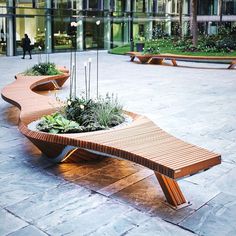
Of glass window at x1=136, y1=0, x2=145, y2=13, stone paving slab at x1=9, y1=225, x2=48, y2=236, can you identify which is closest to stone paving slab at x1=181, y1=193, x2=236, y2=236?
stone paving slab at x1=9, y1=225, x2=48, y2=236

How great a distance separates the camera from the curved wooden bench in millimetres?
3910

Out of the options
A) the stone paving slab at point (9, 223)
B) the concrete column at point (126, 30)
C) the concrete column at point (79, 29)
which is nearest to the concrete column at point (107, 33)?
the concrete column at point (126, 30)

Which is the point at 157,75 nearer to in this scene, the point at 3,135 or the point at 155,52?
the point at 155,52

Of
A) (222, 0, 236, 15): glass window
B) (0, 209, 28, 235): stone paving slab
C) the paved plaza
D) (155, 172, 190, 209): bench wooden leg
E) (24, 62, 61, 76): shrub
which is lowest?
(0, 209, 28, 235): stone paving slab

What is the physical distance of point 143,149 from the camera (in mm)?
4281

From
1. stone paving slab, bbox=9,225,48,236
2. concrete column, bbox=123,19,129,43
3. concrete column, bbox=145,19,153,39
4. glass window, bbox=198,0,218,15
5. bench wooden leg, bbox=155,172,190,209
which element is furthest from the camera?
glass window, bbox=198,0,218,15

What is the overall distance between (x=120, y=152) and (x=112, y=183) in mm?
616

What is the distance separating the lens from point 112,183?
15.6 feet

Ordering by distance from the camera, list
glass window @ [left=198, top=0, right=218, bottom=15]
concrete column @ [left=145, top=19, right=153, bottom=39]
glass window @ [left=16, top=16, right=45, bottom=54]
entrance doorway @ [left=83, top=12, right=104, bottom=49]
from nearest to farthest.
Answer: glass window @ [left=16, top=16, right=45, bottom=54] → entrance doorway @ [left=83, top=12, right=104, bottom=49] → concrete column @ [left=145, top=19, right=153, bottom=39] → glass window @ [left=198, top=0, right=218, bottom=15]

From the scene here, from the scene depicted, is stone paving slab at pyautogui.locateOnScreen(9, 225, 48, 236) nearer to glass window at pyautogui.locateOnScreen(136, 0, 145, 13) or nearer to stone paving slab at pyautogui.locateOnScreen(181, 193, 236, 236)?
stone paving slab at pyautogui.locateOnScreen(181, 193, 236, 236)

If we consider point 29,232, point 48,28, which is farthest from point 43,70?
point 48,28

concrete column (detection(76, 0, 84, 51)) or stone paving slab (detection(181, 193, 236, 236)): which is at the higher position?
concrete column (detection(76, 0, 84, 51))

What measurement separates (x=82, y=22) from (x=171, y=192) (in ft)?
93.9

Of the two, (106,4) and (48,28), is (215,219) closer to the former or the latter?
(48,28)
